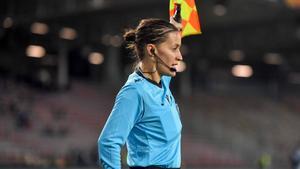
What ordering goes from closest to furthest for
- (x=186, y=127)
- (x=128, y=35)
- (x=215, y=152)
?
(x=128, y=35)
(x=215, y=152)
(x=186, y=127)

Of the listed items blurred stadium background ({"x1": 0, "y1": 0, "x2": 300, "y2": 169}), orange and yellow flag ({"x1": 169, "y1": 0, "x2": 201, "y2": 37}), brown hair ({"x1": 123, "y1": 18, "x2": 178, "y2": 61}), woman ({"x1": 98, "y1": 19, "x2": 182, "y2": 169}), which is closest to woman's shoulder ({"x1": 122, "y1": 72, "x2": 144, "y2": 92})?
woman ({"x1": 98, "y1": 19, "x2": 182, "y2": 169})

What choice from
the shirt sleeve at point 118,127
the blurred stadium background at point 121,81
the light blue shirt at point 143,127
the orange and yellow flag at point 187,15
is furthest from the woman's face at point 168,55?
the blurred stadium background at point 121,81

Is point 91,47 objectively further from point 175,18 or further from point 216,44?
point 175,18

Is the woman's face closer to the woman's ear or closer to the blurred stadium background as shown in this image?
the woman's ear

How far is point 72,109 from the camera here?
110 feet

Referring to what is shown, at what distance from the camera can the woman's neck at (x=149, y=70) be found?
3.64m

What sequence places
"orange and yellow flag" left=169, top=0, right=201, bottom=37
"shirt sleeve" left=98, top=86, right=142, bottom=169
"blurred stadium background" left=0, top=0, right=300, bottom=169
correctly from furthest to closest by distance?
"blurred stadium background" left=0, top=0, right=300, bottom=169 < "orange and yellow flag" left=169, top=0, right=201, bottom=37 < "shirt sleeve" left=98, top=86, right=142, bottom=169

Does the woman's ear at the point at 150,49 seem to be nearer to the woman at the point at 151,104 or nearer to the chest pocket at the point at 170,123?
the woman at the point at 151,104

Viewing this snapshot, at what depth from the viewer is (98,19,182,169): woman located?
3478 mm

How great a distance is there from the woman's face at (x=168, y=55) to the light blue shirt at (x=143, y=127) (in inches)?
A: 4.2

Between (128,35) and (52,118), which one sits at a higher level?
(128,35)

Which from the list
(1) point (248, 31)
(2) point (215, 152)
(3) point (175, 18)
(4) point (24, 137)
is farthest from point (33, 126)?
(3) point (175, 18)

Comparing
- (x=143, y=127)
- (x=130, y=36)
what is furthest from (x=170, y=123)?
(x=130, y=36)

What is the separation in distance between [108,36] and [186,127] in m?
7.56
